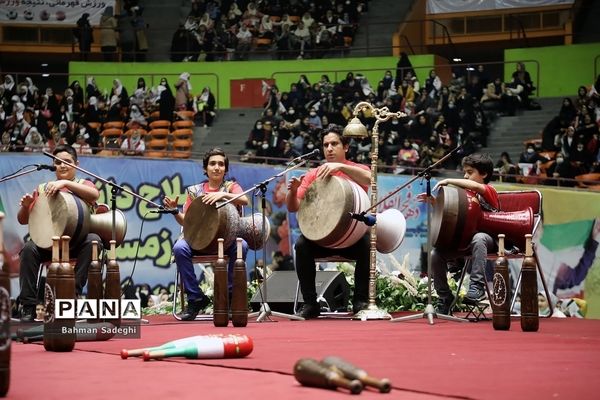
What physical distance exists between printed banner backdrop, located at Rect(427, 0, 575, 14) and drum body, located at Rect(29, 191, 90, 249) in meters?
15.6

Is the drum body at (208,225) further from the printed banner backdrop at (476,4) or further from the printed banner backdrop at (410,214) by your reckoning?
the printed banner backdrop at (476,4)

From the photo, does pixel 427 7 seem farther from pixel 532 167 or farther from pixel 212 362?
pixel 212 362

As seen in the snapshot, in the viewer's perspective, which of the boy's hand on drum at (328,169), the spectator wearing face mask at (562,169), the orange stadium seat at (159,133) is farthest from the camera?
the orange stadium seat at (159,133)

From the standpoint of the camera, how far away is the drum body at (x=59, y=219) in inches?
347

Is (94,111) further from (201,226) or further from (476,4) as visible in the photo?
(201,226)

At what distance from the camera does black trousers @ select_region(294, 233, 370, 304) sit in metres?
9.25

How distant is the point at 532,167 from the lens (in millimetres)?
17281

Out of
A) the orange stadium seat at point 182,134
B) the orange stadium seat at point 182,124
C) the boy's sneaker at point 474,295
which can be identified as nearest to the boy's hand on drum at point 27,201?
the boy's sneaker at point 474,295

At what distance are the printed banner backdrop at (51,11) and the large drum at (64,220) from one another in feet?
54.7

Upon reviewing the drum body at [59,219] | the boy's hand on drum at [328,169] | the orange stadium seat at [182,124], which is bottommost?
the drum body at [59,219]

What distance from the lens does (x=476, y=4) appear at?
23375mm

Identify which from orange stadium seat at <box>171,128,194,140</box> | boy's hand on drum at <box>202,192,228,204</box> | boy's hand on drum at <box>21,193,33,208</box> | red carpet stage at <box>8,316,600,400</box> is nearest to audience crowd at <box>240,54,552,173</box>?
orange stadium seat at <box>171,128,194,140</box>

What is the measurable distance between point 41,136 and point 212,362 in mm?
16180

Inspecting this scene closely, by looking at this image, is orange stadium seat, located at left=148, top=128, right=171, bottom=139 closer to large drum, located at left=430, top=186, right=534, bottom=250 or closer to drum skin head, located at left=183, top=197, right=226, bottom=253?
drum skin head, located at left=183, top=197, right=226, bottom=253
